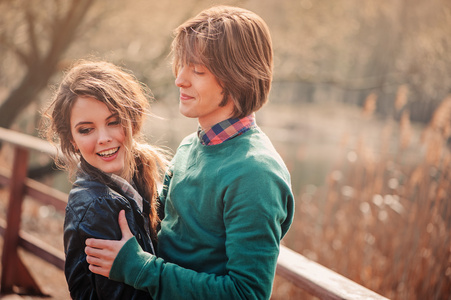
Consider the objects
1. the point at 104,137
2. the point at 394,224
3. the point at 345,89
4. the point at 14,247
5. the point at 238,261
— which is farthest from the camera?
the point at 345,89

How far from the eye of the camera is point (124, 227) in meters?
1.10

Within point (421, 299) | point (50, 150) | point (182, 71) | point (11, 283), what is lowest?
point (11, 283)

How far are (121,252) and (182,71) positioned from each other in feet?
1.56

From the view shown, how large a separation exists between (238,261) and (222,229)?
12 cm

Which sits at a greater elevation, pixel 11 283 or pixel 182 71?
pixel 182 71

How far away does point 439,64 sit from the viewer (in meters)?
4.29

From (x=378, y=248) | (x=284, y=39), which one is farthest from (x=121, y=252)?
(x=284, y=39)

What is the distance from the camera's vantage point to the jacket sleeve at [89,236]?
1.08 metres

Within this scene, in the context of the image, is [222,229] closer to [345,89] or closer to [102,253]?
[102,253]

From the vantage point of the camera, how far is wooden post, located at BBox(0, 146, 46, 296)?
2514mm

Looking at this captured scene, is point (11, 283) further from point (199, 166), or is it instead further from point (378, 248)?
point (378, 248)

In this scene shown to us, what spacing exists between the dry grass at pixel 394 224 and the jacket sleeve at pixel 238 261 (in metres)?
→ 2.02

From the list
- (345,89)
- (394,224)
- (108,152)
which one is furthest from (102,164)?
(345,89)

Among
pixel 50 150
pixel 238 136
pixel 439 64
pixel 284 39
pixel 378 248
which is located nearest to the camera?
pixel 238 136
